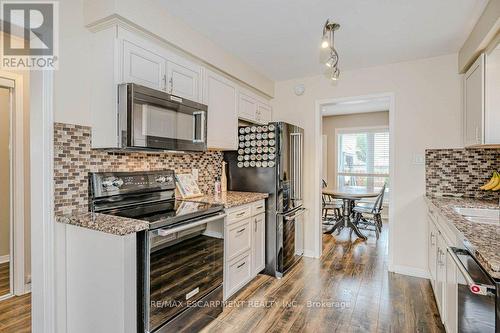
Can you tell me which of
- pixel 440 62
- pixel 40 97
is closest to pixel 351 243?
pixel 440 62

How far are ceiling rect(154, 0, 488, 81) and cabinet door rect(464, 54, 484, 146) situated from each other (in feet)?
1.16

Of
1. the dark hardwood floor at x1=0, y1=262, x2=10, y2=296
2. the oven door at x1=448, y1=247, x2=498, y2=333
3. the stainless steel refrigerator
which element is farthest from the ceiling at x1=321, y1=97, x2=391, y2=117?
the dark hardwood floor at x1=0, y1=262, x2=10, y2=296

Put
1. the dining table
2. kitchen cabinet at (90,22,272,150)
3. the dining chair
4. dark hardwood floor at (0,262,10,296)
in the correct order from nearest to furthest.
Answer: kitchen cabinet at (90,22,272,150) < dark hardwood floor at (0,262,10,296) < the dining table < the dining chair

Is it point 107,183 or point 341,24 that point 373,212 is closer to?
point 341,24

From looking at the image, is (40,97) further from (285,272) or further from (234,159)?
(285,272)

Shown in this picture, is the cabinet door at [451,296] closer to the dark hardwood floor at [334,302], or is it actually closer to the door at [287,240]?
the dark hardwood floor at [334,302]

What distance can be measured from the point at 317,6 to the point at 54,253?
8.14 ft

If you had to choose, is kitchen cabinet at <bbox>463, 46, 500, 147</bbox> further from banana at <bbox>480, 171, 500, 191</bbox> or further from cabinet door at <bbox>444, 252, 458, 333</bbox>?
cabinet door at <bbox>444, 252, 458, 333</bbox>

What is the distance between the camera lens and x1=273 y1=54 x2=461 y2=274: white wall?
2.90 m

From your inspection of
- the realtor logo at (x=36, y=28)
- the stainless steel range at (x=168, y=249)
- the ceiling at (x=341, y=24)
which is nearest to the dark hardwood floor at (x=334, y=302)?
the stainless steel range at (x=168, y=249)

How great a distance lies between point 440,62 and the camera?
2932 mm

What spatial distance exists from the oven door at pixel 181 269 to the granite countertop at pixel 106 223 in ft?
0.38

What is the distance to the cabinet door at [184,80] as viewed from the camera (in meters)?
2.21

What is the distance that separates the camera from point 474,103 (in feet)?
7.95
